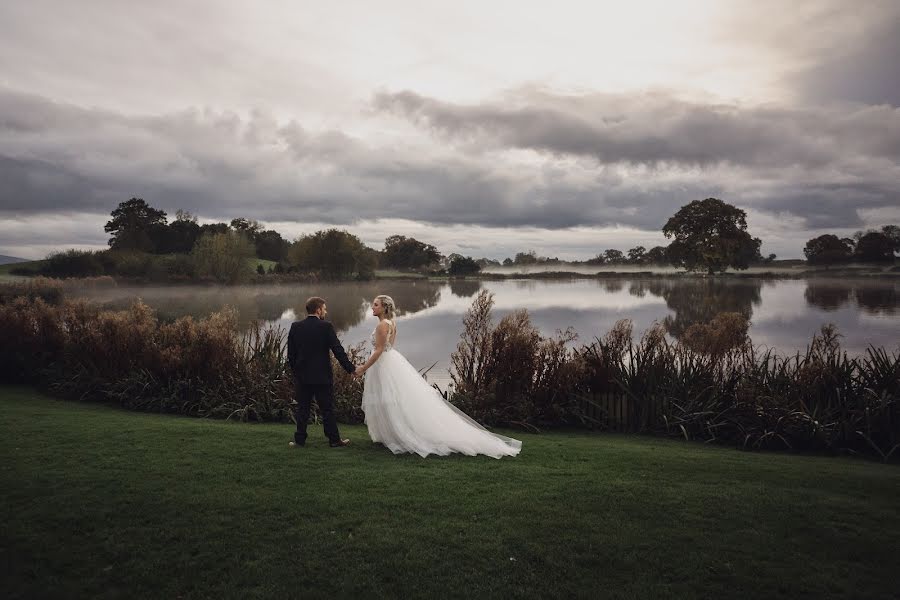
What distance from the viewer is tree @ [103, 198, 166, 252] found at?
75.2 metres

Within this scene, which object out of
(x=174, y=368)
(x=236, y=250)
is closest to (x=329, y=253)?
(x=236, y=250)

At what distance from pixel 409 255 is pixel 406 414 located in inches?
5044

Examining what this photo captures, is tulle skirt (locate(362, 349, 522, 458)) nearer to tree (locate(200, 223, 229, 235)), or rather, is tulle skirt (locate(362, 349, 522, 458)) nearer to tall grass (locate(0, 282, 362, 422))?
tall grass (locate(0, 282, 362, 422))

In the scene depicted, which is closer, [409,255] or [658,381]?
[658,381]

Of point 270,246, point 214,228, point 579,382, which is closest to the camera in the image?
point 579,382

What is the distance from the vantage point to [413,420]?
8.06 meters

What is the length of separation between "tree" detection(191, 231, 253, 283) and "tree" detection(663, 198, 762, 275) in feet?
191

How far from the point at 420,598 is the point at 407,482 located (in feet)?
7.60

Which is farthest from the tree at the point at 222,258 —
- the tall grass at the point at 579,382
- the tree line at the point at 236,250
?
the tall grass at the point at 579,382

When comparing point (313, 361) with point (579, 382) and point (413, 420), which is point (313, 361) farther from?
point (579, 382)

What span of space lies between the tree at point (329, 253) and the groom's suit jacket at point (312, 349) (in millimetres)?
77366

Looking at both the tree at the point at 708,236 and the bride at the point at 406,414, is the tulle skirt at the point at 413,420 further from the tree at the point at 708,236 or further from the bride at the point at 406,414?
the tree at the point at 708,236

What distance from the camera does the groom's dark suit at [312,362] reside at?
7.92 meters

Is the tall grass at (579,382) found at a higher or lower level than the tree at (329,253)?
lower
